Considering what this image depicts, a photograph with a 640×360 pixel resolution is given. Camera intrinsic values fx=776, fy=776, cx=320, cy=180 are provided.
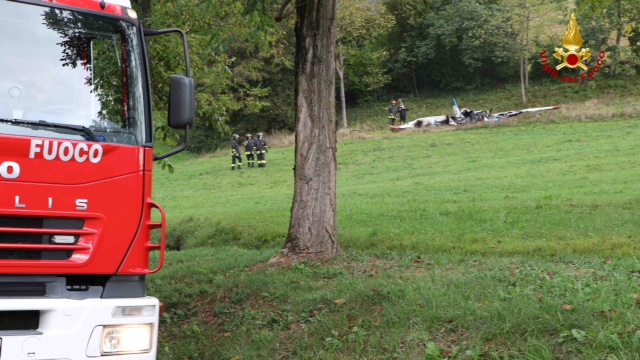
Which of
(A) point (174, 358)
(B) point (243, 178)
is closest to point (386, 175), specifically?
(B) point (243, 178)

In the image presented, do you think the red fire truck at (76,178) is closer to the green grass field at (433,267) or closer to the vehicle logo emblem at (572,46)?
the green grass field at (433,267)

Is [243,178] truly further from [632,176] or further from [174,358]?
[174,358]

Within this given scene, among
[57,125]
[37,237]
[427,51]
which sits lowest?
[37,237]

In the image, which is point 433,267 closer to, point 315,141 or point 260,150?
point 315,141

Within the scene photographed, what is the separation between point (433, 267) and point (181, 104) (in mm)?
5200

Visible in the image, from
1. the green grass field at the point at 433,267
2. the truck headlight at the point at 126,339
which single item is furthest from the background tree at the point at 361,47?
the truck headlight at the point at 126,339

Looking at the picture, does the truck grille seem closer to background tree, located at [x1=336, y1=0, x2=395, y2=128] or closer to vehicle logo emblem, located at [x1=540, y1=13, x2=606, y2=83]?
vehicle logo emblem, located at [x1=540, y1=13, x2=606, y2=83]

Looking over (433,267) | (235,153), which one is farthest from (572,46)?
(433,267)

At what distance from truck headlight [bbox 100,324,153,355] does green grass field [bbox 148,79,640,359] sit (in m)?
2.04

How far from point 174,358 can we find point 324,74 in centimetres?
489

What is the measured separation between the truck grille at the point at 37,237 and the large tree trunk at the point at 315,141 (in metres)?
5.69

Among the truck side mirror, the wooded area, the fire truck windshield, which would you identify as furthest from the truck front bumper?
the wooded area

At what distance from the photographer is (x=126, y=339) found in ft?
18.0

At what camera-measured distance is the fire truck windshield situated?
5746 millimetres
